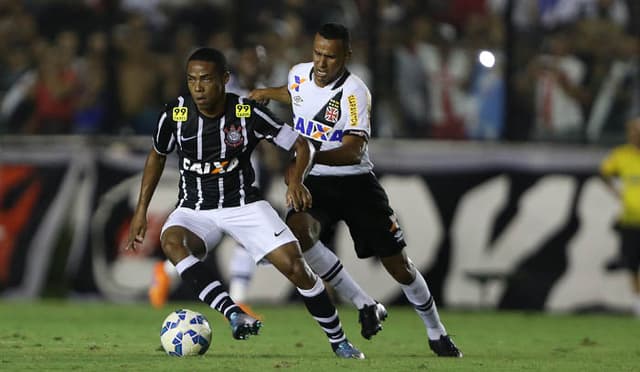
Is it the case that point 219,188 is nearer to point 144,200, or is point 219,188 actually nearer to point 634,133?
point 144,200

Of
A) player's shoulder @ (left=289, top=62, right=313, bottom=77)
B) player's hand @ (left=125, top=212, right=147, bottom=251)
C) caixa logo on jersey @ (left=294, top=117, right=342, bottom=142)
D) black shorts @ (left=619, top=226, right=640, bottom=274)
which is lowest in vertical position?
black shorts @ (left=619, top=226, right=640, bottom=274)

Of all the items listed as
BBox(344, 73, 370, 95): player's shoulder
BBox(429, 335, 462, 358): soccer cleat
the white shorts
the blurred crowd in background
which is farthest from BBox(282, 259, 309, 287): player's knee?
the blurred crowd in background

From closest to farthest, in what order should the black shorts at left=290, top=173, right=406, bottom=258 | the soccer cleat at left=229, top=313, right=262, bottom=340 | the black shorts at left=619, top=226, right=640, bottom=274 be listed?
the soccer cleat at left=229, top=313, right=262, bottom=340 < the black shorts at left=290, top=173, right=406, bottom=258 < the black shorts at left=619, top=226, right=640, bottom=274

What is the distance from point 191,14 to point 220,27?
384mm

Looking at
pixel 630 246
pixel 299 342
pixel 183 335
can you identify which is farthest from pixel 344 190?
pixel 630 246

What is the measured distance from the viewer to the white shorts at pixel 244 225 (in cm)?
828

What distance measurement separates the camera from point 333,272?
891 centimetres

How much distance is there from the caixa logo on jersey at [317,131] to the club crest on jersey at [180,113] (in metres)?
0.93

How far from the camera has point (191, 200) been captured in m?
8.51

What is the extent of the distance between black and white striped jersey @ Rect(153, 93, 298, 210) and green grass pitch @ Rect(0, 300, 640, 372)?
1013 millimetres

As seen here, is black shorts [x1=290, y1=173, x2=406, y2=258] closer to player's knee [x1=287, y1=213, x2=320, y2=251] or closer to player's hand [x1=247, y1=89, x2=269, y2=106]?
player's knee [x1=287, y1=213, x2=320, y2=251]

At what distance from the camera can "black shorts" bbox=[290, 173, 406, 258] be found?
881cm

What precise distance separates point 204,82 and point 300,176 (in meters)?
0.82

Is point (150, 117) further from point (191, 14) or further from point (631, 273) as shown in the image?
point (631, 273)
